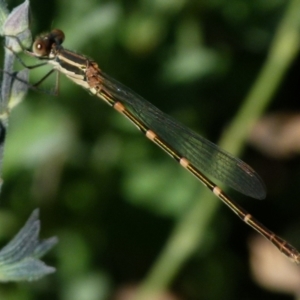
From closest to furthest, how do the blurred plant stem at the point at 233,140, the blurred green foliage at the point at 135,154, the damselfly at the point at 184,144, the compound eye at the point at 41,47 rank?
the compound eye at the point at 41,47, the damselfly at the point at 184,144, the blurred plant stem at the point at 233,140, the blurred green foliage at the point at 135,154

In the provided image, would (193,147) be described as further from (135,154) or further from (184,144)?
(135,154)

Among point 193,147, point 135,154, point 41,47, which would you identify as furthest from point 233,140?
point 41,47

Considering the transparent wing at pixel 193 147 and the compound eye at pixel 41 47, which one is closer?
the compound eye at pixel 41 47

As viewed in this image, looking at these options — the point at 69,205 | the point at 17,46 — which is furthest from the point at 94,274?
the point at 17,46

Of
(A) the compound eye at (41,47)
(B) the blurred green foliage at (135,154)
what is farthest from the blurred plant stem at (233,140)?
(A) the compound eye at (41,47)

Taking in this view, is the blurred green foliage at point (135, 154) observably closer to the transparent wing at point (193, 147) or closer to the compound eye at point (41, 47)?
the transparent wing at point (193, 147)
